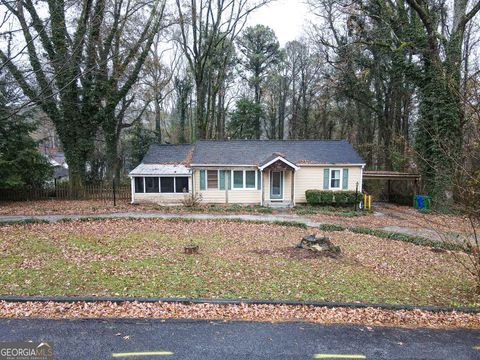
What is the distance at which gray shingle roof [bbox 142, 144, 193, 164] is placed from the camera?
20.6m

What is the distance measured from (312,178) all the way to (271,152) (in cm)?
341

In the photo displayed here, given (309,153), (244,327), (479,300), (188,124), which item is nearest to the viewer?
(244,327)

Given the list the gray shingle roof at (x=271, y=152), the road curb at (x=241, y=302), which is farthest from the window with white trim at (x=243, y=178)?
the road curb at (x=241, y=302)

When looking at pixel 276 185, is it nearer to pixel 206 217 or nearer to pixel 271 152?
pixel 271 152

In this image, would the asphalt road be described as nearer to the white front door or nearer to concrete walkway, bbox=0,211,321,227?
concrete walkway, bbox=0,211,321,227

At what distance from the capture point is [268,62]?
31484 mm

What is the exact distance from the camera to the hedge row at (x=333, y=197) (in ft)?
61.2

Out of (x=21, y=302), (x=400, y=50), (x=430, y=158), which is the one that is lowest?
(x=21, y=302)

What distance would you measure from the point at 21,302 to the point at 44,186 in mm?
18434

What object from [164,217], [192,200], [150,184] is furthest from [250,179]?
[164,217]

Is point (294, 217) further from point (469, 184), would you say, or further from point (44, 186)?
point (44, 186)

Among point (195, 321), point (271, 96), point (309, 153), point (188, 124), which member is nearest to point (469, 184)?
point (195, 321)

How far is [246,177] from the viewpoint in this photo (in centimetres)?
1916

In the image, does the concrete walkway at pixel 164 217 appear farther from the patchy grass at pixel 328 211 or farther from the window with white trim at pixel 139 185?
the window with white trim at pixel 139 185
